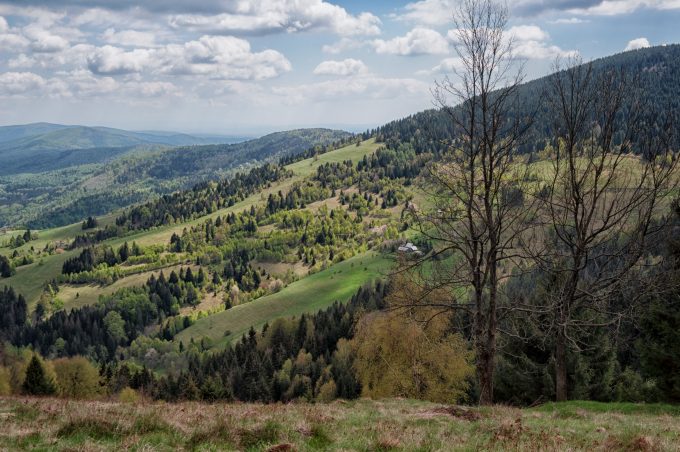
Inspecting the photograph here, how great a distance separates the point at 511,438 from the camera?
1143 cm

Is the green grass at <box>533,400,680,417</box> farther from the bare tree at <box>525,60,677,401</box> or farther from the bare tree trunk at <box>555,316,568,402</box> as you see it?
the bare tree at <box>525,60,677,401</box>

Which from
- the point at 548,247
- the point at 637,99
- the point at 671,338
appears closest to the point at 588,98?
the point at 637,99

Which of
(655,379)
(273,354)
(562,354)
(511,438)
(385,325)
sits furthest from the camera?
(273,354)

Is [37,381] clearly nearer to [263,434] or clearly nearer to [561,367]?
[561,367]

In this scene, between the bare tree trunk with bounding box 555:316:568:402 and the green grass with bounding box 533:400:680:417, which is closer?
the green grass with bounding box 533:400:680:417

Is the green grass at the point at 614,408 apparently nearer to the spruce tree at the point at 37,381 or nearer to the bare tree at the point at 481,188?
the bare tree at the point at 481,188

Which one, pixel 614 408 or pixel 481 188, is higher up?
pixel 481 188

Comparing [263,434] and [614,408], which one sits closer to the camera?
[263,434]

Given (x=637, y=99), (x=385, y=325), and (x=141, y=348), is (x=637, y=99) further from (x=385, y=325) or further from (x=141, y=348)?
(x=141, y=348)

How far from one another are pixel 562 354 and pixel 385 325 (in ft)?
74.8

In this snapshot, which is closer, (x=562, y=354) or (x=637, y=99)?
(x=637, y=99)

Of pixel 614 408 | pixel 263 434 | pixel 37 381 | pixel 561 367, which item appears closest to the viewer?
pixel 263 434

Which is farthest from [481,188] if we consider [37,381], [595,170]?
[37,381]

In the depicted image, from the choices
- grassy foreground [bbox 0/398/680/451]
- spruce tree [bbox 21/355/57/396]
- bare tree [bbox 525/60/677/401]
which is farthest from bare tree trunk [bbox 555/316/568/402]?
spruce tree [bbox 21/355/57/396]
